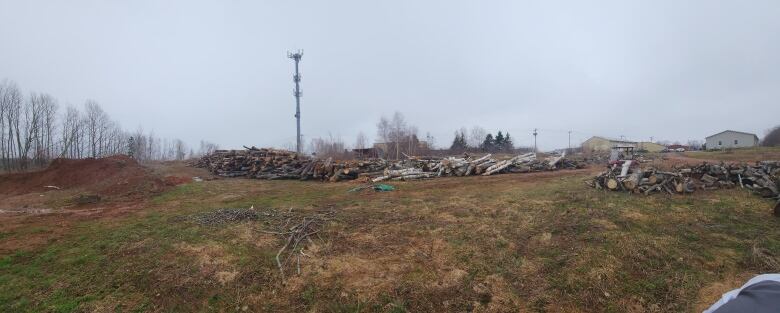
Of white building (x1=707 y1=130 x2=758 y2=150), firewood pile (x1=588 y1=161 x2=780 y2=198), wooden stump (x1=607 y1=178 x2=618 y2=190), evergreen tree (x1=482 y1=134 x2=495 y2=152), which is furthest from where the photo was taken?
white building (x1=707 y1=130 x2=758 y2=150)

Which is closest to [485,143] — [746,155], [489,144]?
[489,144]

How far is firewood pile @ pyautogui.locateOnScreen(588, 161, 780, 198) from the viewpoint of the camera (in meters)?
8.68

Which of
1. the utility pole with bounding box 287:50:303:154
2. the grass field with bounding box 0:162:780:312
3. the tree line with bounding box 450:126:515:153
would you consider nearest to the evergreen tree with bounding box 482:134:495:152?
the tree line with bounding box 450:126:515:153

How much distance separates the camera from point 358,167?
16.2 meters

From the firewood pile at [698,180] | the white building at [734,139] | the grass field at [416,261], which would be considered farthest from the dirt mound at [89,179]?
the white building at [734,139]

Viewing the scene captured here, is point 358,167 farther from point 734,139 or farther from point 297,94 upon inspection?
point 734,139

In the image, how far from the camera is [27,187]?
46.2 ft

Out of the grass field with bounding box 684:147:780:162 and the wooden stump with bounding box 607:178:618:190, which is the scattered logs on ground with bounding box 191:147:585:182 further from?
the grass field with bounding box 684:147:780:162

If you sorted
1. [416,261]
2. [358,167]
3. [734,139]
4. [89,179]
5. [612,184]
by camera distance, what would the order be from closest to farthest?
[416,261]
[612,184]
[89,179]
[358,167]
[734,139]

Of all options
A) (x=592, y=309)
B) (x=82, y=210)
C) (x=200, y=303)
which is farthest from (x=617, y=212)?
(x=82, y=210)

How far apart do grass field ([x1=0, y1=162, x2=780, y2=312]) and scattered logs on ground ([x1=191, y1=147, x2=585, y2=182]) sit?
799cm

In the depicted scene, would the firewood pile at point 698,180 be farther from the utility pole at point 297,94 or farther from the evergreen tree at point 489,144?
the evergreen tree at point 489,144

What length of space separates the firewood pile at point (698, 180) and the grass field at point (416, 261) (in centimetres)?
132

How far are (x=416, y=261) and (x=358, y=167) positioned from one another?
11741 millimetres
